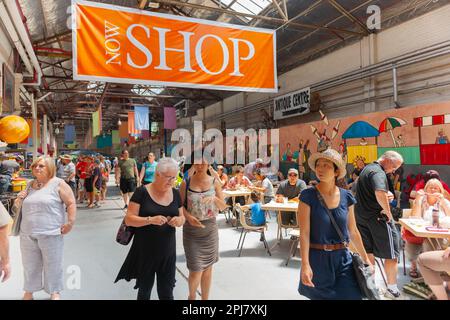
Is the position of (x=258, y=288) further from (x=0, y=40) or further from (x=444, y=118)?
(x=0, y=40)

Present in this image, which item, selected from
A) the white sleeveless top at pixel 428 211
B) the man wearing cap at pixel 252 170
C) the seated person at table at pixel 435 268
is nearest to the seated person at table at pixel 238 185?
the man wearing cap at pixel 252 170

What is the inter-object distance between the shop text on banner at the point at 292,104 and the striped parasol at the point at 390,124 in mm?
2925

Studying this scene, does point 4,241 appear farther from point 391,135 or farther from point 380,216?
point 391,135

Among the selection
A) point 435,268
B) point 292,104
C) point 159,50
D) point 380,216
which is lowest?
point 435,268

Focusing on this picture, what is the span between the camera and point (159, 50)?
3.08 meters

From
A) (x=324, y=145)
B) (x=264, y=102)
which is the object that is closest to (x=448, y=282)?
(x=324, y=145)

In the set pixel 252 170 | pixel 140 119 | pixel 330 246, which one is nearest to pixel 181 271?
pixel 330 246

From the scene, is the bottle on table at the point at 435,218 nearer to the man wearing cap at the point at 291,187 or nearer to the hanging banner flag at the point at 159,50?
the hanging banner flag at the point at 159,50

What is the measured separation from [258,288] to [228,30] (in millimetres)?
2918

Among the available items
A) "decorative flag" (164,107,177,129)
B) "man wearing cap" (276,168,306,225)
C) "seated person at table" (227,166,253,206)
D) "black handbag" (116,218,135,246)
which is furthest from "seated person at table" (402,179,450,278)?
"decorative flag" (164,107,177,129)

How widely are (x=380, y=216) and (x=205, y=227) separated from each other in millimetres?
1830

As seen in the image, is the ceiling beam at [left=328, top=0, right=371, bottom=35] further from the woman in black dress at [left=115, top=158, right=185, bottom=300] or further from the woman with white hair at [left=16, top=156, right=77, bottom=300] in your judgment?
the woman with white hair at [left=16, top=156, right=77, bottom=300]

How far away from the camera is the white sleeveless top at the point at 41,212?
9.12 ft
